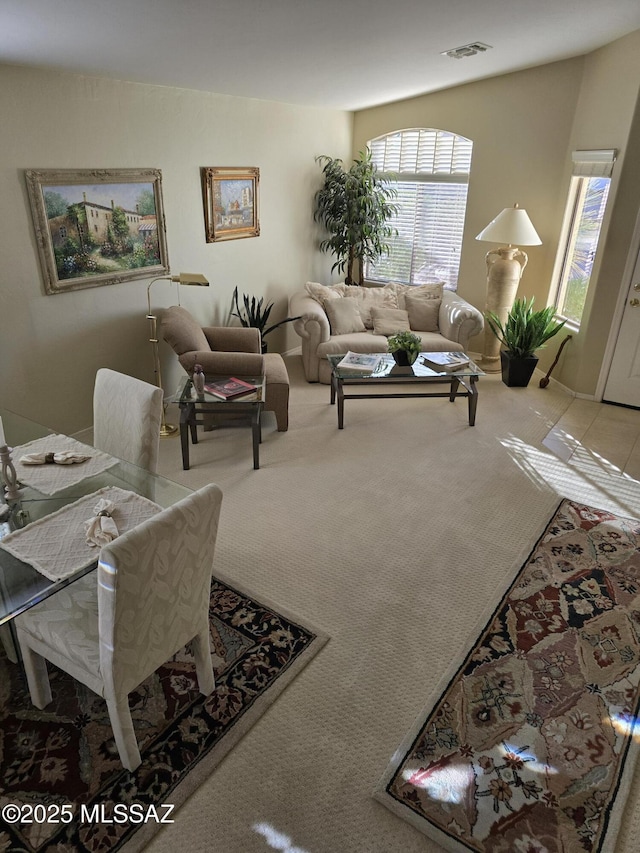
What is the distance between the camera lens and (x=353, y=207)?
582 centimetres

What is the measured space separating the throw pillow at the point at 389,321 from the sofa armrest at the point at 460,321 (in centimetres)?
36

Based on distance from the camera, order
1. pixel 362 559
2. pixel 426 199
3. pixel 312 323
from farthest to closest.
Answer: pixel 426 199 < pixel 312 323 < pixel 362 559

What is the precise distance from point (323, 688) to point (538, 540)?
5.02 feet

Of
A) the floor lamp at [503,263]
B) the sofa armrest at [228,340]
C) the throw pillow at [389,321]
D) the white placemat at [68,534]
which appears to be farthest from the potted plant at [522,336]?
the white placemat at [68,534]

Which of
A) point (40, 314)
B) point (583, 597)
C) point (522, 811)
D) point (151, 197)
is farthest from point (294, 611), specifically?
point (151, 197)

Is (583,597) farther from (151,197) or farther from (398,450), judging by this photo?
(151,197)

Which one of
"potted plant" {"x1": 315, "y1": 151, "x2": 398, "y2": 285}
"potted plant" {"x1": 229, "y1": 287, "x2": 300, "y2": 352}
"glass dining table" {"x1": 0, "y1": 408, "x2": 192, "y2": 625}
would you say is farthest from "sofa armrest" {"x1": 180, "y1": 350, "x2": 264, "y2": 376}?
"potted plant" {"x1": 315, "y1": 151, "x2": 398, "y2": 285}

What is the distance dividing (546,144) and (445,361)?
2.47 meters

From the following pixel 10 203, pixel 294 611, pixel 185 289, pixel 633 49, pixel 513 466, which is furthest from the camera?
pixel 185 289

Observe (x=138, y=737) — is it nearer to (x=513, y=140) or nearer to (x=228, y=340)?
(x=228, y=340)

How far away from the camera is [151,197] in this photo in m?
4.22

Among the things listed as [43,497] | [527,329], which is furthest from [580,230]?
[43,497]

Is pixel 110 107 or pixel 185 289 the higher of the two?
pixel 110 107

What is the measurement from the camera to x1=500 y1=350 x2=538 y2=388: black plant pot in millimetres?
5254
